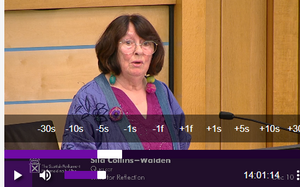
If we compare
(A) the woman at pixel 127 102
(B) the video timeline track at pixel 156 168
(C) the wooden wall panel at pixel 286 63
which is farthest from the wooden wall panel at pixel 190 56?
(B) the video timeline track at pixel 156 168

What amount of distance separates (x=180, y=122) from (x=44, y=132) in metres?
0.49

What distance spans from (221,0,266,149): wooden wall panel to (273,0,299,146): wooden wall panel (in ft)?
0.20

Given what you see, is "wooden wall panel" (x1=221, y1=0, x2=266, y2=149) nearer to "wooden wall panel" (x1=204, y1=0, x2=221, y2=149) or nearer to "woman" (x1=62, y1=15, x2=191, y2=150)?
"wooden wall panel" (x1=204, y1=0, x2=221, y2=149)

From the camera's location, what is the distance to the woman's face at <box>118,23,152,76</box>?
1.08m

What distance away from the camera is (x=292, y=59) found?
1806mm

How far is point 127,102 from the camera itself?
1075 millimetres

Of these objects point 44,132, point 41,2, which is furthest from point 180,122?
point 41,2

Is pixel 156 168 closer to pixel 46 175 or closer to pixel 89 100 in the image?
pixel 46 175

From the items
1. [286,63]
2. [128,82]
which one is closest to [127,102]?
[128,82]

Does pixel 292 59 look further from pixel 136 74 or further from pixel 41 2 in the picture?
pixel 41 2

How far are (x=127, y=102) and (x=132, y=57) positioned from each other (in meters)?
0.13

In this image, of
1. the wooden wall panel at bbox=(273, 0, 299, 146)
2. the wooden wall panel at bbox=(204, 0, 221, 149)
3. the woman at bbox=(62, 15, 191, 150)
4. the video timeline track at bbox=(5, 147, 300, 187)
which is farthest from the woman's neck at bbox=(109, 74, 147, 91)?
the wooden wall panel at bbox=(273, 0, 299, 146)

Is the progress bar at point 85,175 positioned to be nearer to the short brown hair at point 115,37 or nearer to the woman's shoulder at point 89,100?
the woman's shoulder at point 89,100

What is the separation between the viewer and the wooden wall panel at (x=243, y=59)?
5.82 ft
